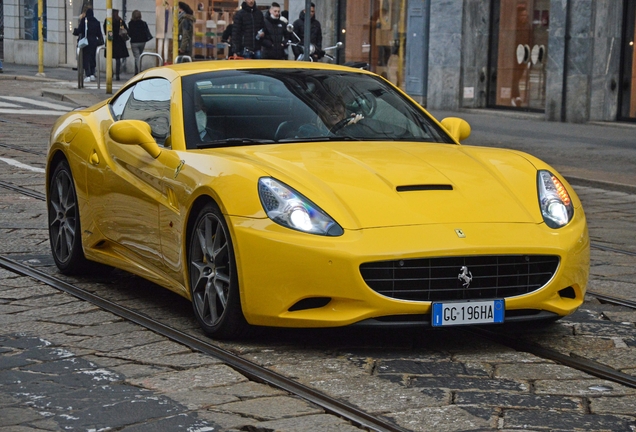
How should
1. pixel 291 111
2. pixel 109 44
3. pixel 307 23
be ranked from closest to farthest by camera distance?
1. pixel 291 111
2. pixel 307 23
3. pixel 109 44

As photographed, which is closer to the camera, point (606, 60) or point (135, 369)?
point (135, 369)

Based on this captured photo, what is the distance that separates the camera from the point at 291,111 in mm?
6398

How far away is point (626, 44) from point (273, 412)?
17.1 m

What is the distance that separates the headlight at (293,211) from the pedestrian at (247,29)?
62.1 feet

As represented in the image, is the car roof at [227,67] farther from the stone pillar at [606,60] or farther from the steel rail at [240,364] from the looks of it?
the stone pillar at [606,60]

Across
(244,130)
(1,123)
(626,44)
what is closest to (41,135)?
(1,123)

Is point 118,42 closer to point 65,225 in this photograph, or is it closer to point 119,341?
point 65,225

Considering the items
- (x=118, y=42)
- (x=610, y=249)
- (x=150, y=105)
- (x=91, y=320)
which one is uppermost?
(x=150, y=105)

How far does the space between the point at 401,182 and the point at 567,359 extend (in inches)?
40.8

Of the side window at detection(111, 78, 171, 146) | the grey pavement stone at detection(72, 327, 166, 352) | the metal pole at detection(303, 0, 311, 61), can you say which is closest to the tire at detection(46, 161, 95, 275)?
the side window at detection(111, 78, 171, 146)

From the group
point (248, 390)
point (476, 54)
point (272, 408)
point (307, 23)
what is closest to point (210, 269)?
point (248, 390)

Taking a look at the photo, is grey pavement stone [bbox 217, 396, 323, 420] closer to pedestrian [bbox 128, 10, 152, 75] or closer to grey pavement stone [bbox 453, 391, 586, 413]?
grey pavement stone [bbox 453, 391, 586, 413]

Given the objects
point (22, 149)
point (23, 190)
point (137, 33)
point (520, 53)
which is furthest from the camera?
point (137, 33)

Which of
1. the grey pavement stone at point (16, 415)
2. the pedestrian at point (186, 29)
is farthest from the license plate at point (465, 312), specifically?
the pedestrian at point (186, 29)
